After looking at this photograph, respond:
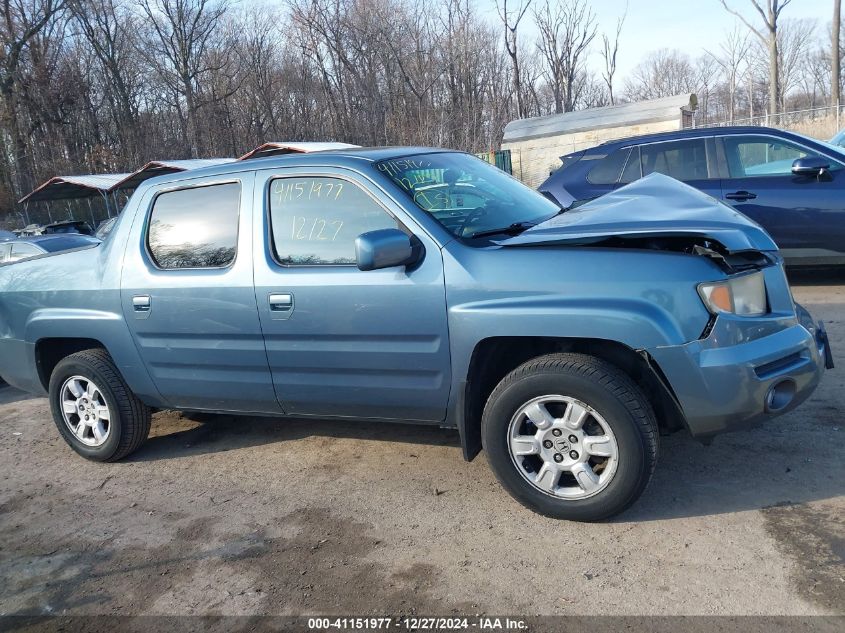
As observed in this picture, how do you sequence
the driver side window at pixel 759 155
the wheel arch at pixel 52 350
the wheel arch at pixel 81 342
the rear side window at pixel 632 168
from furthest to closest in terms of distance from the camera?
the rear side window at pixel 632 168
the driver side window at pixel 759 155
the wheel arch at pixel 52 350
the wheel arch at pixel 81 342

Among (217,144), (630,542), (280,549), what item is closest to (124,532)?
(280,549)

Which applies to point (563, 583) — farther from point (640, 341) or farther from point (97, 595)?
point (97, 595)

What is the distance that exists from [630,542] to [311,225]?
2.26m

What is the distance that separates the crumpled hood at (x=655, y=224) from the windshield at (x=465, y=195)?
0.28 m

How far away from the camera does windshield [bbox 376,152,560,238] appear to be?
364 centimetres

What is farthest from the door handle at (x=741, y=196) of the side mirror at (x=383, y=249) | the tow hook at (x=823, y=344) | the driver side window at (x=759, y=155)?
the side mirror at (x=383, y=249)

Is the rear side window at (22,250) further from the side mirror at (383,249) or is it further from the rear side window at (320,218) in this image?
the side mirror at (383,249)

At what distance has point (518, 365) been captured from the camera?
3455 mm

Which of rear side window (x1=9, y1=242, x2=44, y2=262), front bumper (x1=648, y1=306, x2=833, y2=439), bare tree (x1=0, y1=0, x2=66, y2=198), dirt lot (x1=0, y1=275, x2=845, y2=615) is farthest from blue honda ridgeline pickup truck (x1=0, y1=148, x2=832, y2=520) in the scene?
bare tree (x1=0, y1=0, x2=66, y2=198)

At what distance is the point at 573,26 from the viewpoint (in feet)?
134

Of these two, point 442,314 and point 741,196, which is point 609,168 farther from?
point 442,314

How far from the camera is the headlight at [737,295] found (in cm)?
292

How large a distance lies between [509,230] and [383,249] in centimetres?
87

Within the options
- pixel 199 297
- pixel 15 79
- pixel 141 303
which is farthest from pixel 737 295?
pixel 15 79
